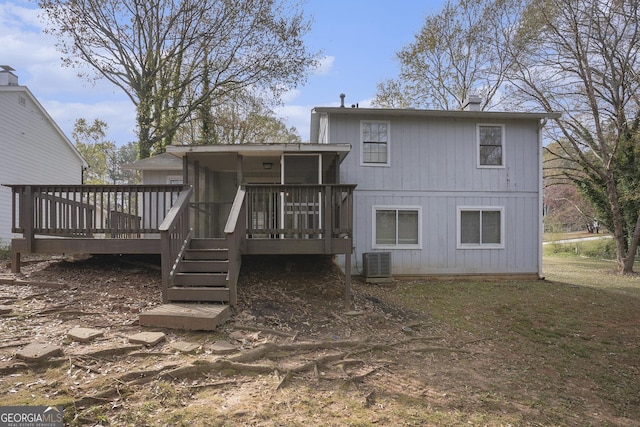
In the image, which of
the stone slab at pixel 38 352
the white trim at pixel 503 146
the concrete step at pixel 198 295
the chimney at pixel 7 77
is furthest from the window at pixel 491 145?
the chimney at pixel 7 77

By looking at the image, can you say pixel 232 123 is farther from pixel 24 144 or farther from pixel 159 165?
pixel 159 165

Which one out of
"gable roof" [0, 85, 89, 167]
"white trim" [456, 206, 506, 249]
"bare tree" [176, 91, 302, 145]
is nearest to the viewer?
"white trim" [456, 206, 506, 249]

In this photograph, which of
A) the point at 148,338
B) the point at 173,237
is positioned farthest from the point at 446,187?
the point at 148,338

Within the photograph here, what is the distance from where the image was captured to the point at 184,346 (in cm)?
431

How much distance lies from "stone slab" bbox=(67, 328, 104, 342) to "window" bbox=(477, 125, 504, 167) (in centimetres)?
1030

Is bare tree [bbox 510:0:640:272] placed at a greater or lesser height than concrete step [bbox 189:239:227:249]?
greater

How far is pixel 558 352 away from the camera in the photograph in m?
5.68

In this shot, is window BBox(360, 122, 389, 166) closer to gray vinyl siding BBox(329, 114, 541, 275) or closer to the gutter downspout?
gray vinyl siding BBox(329, 114, 541, 275)

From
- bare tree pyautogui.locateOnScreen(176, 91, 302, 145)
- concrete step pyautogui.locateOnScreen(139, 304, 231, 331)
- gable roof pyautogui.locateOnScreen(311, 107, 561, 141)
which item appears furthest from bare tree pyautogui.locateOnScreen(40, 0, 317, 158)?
concrete step pyautogui.locateOnScreen(139, 304, 231, 331)

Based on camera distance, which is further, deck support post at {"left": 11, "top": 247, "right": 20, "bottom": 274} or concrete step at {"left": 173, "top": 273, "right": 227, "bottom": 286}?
deck support post at {"left": 11, "top": 247, "right": 20, "bottom": 274}

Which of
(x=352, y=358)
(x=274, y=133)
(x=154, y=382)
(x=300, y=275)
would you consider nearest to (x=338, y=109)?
(x=300, y=275)

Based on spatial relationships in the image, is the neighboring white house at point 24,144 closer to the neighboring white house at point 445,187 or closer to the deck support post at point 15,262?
the deck support post at point 15,262

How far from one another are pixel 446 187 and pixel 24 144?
15.1 m

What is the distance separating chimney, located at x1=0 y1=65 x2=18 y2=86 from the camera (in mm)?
13530
